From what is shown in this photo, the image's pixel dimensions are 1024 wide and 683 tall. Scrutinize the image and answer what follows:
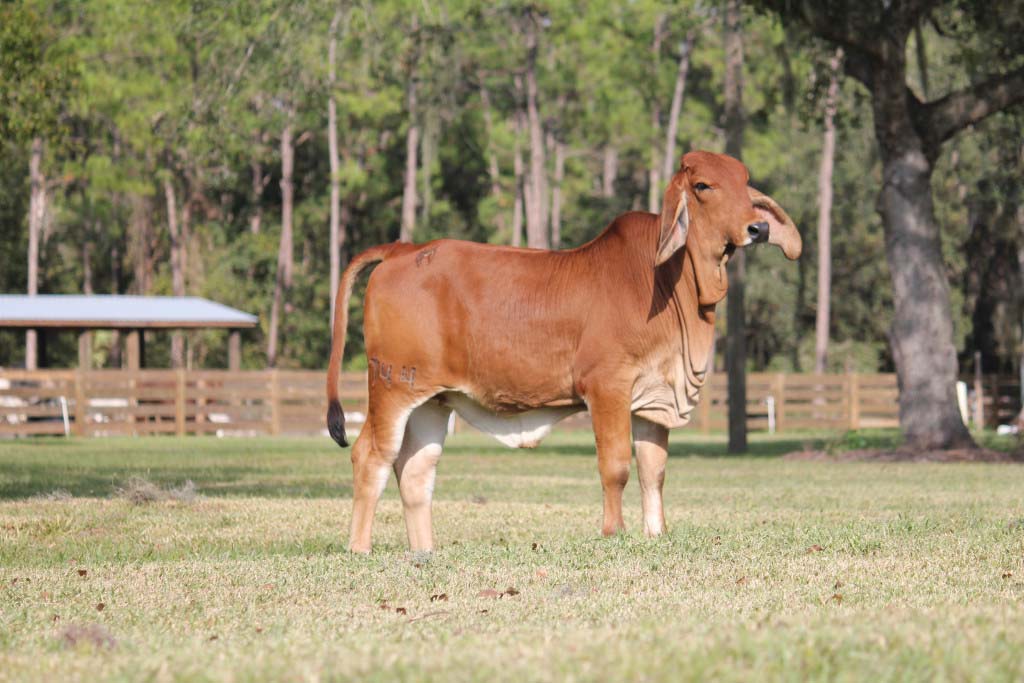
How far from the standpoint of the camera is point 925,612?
6.60 meters

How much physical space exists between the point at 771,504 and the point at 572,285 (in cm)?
625

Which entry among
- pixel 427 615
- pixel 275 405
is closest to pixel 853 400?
pixel 275 405

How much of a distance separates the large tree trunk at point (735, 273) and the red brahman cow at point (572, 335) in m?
18.1

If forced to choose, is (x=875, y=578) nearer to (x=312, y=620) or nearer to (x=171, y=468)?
(x=312, y=620)

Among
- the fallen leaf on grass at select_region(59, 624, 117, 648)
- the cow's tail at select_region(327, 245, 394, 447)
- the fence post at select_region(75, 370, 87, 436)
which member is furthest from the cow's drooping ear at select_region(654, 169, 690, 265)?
the fence post at select_region(75, 370, 87, 436)

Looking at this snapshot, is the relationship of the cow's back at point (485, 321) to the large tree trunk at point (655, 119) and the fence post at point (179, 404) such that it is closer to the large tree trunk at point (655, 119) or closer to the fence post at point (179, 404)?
the fence post at point (179, 404)

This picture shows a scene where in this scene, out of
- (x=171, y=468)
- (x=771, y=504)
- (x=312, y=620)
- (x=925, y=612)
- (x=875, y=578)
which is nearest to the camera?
(x=925, y=612)

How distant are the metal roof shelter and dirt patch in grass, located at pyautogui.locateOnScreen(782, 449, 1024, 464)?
21091 millimetres

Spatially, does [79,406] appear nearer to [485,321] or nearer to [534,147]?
[534,147]

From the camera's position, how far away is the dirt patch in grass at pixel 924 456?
2422 cm

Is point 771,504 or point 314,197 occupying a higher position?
point 314,197

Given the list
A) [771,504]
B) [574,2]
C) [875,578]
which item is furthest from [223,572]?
[574,2]

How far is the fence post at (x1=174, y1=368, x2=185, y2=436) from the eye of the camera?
135 feet

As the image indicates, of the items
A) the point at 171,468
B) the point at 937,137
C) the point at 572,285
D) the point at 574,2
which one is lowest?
the point at 171,468
